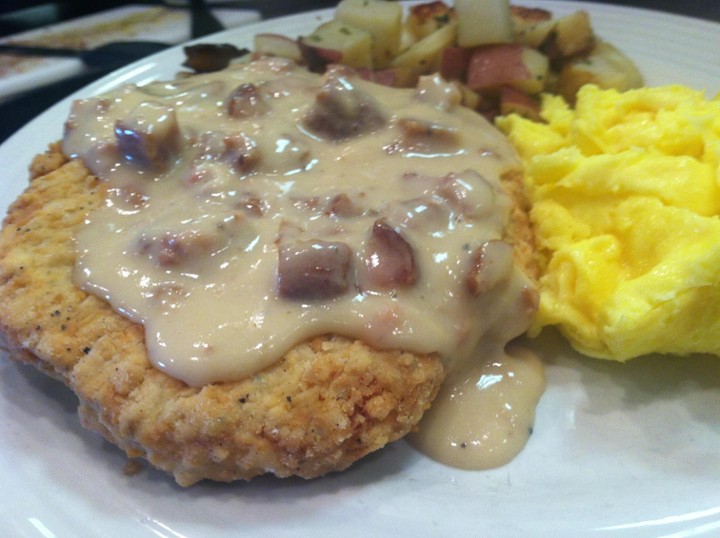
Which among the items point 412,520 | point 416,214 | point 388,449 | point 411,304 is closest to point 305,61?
point 416,214

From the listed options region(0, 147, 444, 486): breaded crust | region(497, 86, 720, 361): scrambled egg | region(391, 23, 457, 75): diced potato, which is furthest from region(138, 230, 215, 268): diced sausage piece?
region(391, 23, 457, 75): diced potato

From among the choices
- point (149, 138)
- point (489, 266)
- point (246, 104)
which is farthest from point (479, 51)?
point (149, 138)

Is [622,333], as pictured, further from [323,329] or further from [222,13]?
[222,13]

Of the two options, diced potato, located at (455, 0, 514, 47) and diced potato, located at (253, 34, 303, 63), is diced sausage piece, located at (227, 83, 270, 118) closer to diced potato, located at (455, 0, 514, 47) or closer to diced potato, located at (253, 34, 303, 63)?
diced potato, located at (253, 34, 303, 63)

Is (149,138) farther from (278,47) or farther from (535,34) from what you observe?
(535,34)

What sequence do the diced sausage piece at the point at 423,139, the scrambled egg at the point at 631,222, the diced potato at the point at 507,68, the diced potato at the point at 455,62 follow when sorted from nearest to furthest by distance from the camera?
the scrambled egg at the point at 631,222, the diced sausage piece at the point at 423,139, the diced potato at the point at 507,68, the diced potato at the point at 455,62

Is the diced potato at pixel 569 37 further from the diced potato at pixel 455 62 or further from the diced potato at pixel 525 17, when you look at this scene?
the diced potato at pixel 455 62

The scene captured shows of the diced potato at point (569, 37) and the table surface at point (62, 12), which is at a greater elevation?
the diced potato at point (569, 37)

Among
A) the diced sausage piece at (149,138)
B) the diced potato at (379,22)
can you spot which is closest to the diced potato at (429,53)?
the diced potato at (379,22)
